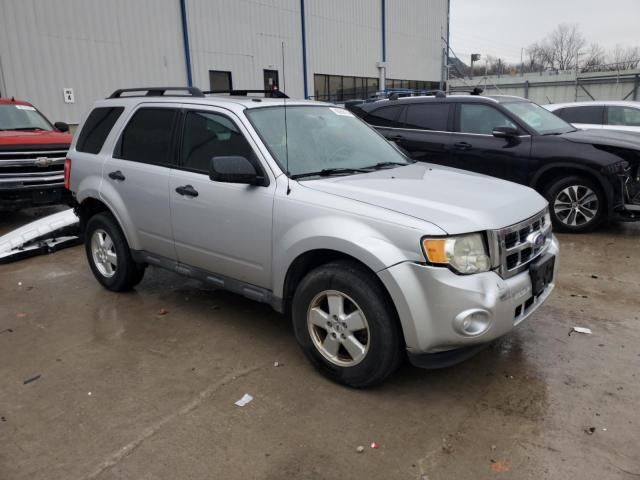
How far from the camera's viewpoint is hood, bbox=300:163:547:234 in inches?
117

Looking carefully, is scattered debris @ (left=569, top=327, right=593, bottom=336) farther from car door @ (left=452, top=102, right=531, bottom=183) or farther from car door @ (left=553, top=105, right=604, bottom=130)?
car door @ (left=553, top=105, right=604, bottom=130)

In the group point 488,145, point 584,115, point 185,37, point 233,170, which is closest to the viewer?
point 233,170

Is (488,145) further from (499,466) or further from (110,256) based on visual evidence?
(499,466)

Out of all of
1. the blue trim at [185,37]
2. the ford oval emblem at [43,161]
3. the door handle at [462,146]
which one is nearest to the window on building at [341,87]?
the blue trim at [185,37]

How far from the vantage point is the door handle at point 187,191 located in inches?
157

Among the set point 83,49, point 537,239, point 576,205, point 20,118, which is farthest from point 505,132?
point 83,49

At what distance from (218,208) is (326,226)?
1.02m

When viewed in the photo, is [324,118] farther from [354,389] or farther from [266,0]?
[266,0]

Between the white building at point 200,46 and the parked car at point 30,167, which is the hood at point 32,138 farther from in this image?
the white building at point 200,46

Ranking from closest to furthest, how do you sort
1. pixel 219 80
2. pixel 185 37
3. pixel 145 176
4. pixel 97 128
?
pixel 145 176 → pixel 97 128 → pixel 185 37 → pixel 219 80

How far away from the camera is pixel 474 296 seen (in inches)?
111

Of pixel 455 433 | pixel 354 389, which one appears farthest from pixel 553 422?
pixel 354 389

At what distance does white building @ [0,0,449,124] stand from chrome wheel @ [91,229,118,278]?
8268 mm

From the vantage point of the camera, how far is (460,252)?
9.46 ft
